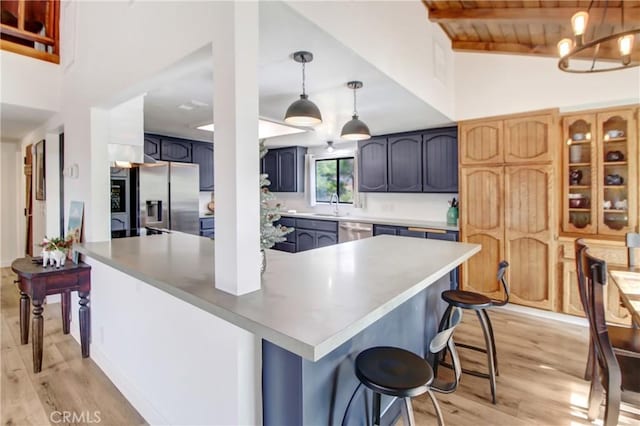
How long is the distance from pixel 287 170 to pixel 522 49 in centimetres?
411

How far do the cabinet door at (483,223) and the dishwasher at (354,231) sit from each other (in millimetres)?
1336

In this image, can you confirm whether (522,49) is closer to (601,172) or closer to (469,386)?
(601,172)

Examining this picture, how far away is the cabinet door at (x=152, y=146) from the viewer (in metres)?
4.71

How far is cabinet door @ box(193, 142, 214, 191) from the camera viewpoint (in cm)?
541

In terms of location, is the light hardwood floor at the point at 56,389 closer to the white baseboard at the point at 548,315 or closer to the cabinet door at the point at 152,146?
the cabinet door at the point at 152,146

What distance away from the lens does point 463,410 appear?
2.09 m

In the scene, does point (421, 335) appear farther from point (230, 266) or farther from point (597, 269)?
point (230, 266)

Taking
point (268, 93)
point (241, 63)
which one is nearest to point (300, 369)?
point (241, 63)

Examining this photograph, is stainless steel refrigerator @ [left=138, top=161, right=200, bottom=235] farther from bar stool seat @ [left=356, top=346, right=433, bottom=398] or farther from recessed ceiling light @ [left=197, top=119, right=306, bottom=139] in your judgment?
bar stool seat @ [left=356, top=346, right=433, bottom=398]

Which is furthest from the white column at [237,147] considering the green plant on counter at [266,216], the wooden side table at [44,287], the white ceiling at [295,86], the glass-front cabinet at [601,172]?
the glass-front cabinet at [601,172]

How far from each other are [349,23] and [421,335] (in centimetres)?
220

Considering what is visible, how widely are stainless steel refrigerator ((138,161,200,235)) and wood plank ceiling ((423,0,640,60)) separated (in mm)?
3827

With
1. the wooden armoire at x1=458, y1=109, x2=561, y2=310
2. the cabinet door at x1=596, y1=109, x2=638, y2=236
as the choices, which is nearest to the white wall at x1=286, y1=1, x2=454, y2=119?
the wooden armoire at x1=458, y1=109, x2=561, y2=310

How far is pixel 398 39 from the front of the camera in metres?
2.65
